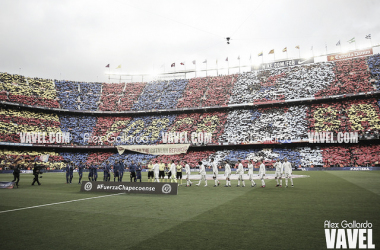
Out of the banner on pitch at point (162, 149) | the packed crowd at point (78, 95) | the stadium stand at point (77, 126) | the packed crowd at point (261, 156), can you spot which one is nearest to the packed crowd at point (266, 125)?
the packed crowd at point (261, 156)

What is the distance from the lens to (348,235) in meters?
6.51

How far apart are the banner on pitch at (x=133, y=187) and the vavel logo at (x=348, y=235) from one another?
964 cm

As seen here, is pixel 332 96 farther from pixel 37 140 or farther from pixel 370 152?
pixel 37 140

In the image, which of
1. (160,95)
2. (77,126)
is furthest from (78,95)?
(160,95)

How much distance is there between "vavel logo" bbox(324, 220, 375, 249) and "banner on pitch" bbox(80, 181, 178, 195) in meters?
9.64

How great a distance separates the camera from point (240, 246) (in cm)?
579

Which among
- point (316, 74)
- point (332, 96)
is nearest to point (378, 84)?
point (332, 96)

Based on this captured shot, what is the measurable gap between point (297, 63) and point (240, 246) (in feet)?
209

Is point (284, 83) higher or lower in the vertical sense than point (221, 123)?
higher

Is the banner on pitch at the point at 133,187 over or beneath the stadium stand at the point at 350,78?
beneath

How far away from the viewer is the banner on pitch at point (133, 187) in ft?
51.1

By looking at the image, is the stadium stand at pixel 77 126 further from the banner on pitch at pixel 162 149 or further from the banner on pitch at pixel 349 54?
the banner on pitch at pixel 349 54

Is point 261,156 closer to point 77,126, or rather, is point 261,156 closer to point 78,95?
point 77,126

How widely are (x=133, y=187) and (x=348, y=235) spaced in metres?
12.9
